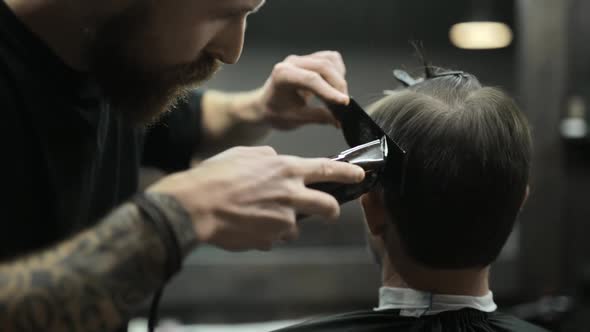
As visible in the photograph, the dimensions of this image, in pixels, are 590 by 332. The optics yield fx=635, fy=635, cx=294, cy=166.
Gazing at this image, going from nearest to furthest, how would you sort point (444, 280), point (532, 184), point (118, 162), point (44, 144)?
point (44, 144) < point (444, 280) < point (118, 162) < point (532, 184)

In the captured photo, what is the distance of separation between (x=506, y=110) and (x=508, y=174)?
0.15 m

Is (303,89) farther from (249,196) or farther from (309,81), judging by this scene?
(249,196)

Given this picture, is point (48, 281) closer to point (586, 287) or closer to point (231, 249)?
point (231, 249)

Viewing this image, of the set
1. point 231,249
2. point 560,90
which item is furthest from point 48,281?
point 560,90

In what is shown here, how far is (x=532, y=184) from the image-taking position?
159 inches

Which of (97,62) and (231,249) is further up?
(97,62)

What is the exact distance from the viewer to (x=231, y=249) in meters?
1.09

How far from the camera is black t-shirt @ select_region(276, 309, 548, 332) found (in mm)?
1529

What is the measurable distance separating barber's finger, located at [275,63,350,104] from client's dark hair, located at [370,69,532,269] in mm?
124

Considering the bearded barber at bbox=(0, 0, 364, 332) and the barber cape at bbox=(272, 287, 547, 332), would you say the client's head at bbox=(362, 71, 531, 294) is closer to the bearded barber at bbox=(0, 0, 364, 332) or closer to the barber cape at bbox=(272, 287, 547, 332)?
the barber cape at bbox=(272, 287, 547, 332)

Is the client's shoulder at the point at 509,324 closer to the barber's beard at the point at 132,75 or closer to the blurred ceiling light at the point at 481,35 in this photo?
the barber's beard at the point at 132,75

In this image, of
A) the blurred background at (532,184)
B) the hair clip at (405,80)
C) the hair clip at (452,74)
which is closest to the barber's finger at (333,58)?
the hair clip at (405,80)

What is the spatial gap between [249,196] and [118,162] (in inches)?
28.2

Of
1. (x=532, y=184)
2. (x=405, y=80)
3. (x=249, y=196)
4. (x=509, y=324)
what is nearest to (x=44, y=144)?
(x=249, y=196)
